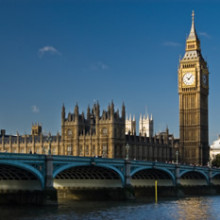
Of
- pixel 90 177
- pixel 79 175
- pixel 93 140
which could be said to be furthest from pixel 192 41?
pixel 79 175

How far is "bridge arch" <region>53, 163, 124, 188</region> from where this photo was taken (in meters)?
72.2

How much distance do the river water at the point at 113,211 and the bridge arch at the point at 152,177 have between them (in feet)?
47.7

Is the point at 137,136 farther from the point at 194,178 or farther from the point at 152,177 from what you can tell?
the point at 152,177

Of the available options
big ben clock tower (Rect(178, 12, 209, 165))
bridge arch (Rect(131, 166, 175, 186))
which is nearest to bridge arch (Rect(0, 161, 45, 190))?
bridge arch (Rect(131, 166, 175, 186))

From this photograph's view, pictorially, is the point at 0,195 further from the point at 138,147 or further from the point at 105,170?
the point at 138,147

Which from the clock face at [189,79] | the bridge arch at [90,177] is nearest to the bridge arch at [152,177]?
the bridge arch at [90,177]

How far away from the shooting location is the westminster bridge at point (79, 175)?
201 ft

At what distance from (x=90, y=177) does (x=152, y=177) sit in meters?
15.8

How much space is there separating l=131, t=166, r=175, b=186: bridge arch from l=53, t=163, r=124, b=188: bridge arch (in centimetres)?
862

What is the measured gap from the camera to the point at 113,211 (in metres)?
59.8

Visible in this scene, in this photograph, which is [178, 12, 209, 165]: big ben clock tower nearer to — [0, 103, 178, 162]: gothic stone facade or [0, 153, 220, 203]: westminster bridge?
[0, 103, 178, 162]: gothic stone facade

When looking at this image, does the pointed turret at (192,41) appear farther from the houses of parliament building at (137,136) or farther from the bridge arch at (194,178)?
the bridge arch at (194,178)

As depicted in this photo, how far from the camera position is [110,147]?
120 m

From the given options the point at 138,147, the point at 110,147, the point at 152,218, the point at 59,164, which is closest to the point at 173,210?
the point at 152,218
